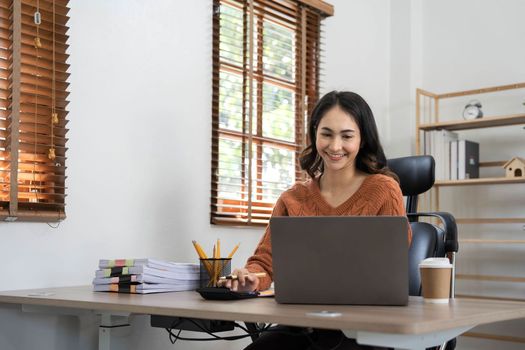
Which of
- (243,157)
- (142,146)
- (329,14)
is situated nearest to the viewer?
(142,146)

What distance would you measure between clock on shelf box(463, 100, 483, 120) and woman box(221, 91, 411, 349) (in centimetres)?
202

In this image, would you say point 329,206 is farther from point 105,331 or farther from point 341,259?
point 105,331

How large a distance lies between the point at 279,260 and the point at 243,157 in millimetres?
1678

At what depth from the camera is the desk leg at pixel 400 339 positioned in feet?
4.00

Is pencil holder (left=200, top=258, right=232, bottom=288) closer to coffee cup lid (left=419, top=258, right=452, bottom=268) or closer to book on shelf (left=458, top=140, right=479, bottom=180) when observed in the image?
coffee cup lid (left=419, top=258, right=452, bottom=268)

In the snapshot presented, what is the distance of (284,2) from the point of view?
11.6ft

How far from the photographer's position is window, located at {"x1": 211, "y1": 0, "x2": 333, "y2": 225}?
3.11 meters

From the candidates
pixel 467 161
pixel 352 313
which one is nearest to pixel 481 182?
pixel 467 161

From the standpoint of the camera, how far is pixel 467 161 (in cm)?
395

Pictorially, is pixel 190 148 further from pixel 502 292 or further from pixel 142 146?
pixel 502 292

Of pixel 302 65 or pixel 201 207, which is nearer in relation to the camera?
pixel 201 207

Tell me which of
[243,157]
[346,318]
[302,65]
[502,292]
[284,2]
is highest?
[284,2]

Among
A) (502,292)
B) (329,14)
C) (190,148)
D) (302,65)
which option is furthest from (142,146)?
(502,292)

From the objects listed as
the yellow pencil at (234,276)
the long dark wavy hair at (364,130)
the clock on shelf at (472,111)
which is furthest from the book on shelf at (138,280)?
the clock on shelf at (472,111)
